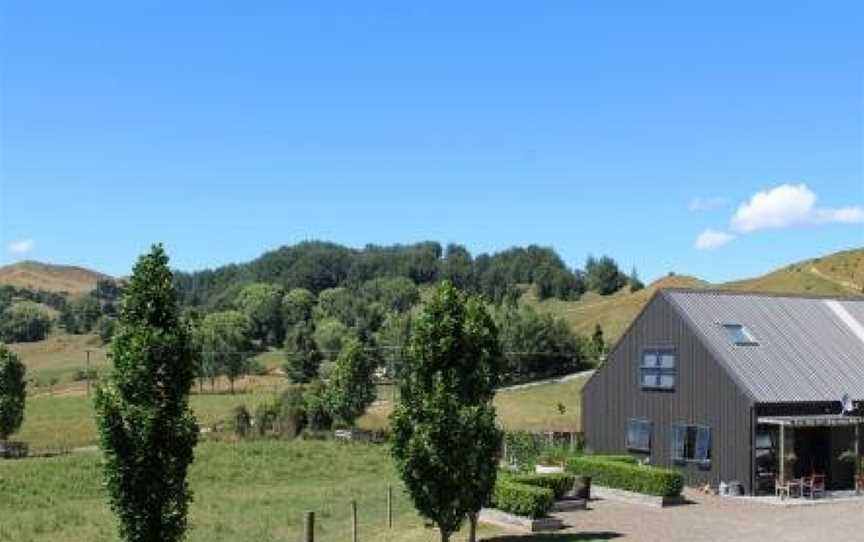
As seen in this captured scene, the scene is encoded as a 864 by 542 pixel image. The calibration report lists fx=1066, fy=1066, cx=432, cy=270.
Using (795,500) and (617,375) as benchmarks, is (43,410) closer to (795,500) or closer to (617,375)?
(617,375)

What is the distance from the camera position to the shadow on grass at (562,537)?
2967 centimetres

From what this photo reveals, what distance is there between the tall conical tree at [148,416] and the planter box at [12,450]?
4392cm

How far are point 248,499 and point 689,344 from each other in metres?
18.0

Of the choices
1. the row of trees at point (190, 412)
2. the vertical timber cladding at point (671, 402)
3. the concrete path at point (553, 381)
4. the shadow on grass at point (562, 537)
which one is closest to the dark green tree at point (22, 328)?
the concrete path at point (553, 381)

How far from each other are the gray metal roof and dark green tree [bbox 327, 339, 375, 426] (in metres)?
32.6

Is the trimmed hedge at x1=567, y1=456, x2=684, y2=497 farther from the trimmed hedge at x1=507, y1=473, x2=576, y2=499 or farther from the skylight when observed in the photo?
the skylight

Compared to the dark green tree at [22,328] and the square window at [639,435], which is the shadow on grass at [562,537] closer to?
the square window at [639,435]

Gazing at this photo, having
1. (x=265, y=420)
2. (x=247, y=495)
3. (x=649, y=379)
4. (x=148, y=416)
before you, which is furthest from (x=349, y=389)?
(x=148, y=416)

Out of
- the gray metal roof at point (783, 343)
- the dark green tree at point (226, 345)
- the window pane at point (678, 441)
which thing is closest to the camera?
the gray metal roof at point (783, 343)

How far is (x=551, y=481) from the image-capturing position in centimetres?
3453

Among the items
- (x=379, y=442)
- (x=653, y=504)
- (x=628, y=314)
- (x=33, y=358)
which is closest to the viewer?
(x=653, y=504)

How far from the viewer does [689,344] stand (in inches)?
1646

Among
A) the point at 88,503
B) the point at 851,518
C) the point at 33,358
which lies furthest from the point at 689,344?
the point at 33,358

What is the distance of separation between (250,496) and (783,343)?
2204 centimetres
